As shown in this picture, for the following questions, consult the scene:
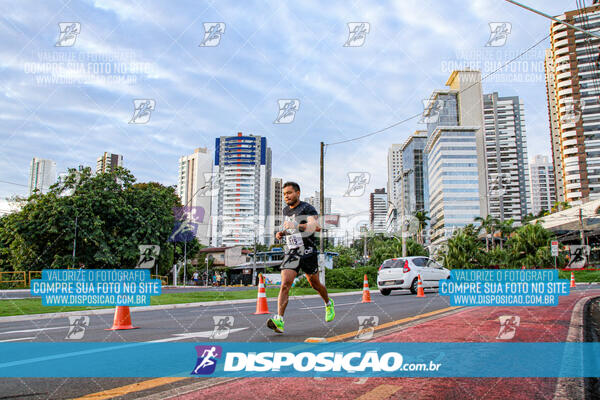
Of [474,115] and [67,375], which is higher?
[474,115]

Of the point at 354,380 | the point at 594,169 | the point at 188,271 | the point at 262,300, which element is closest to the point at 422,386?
the point at 354,380

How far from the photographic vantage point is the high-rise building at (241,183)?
170 metres

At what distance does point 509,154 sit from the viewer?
194m

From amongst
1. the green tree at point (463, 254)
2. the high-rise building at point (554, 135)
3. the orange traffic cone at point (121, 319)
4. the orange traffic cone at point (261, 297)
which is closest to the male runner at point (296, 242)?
the orange traffic cone at point (121, 319)

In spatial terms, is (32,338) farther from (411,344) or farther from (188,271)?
(188,271)

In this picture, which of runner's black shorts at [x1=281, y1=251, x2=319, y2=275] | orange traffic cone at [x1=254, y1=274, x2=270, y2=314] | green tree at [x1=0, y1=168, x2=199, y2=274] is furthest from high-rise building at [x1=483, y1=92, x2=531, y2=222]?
runner's black shorts at [x1=281, y1=251, x2=319, y2=275]

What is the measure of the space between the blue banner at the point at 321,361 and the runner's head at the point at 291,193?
1.85 meters

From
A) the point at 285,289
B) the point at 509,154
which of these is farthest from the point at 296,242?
the point at 509,154

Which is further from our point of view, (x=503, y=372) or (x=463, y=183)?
(x=463, y=183)

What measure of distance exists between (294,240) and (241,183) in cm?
16928

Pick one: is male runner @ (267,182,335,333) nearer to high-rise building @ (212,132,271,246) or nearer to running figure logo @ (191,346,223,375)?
running figure logo @ (191,346,223,375)

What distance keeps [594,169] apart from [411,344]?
120 metres

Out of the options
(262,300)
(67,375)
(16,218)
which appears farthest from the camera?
(16,218)

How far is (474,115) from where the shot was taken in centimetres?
16100
